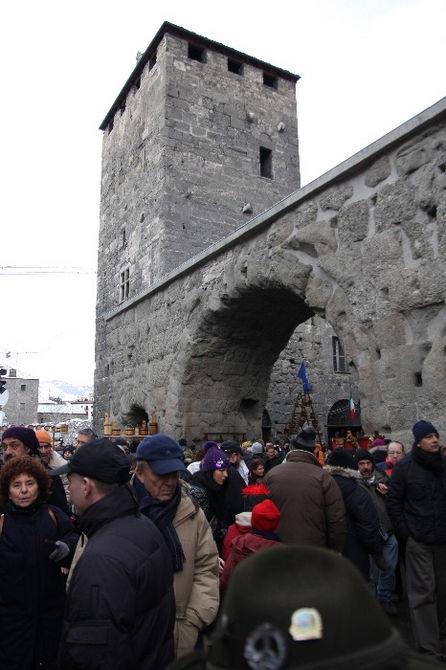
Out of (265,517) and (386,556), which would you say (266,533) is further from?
(386,556)

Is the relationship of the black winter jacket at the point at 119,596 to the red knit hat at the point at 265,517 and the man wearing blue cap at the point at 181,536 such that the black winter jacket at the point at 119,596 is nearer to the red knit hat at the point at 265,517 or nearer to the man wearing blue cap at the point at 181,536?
the man wearing blue cap at the point at 181,536

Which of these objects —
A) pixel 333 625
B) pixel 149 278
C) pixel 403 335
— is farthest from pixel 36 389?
pixel 333 625

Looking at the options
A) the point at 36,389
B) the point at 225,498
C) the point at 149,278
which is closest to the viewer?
the point at 225,498

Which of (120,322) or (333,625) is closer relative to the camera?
(333,625)

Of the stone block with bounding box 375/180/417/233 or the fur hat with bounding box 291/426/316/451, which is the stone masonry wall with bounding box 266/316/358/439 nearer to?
the stone block with bounding box 375/180/417/233

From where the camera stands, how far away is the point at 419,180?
16.5ft

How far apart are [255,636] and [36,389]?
5932 cm

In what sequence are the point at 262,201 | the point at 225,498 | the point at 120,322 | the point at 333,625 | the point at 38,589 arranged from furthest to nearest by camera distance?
1. the point at 262,201
2. the point at 120,322
3. the point at 225,498
4. the point at 38,589
5. the point at 333,625

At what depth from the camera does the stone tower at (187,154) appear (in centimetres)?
1536

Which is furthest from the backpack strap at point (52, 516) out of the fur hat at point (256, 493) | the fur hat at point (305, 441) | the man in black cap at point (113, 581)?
the fur hat at point (305, 441)

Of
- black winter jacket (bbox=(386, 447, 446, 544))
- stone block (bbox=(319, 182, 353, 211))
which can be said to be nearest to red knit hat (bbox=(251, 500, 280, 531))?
black winter jacket (bbox=(386, 447, 446, 544))

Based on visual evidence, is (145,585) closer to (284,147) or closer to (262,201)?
(262,201)

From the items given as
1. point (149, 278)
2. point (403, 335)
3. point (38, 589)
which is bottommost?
point (38, 589)

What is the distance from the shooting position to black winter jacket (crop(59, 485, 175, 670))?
4.99 ft
